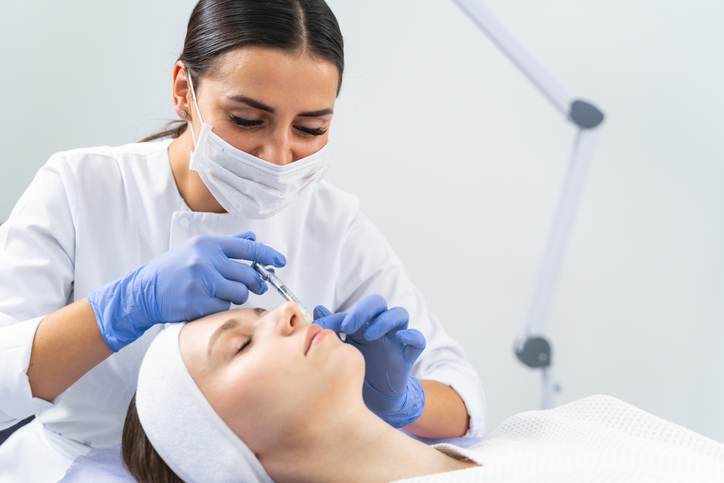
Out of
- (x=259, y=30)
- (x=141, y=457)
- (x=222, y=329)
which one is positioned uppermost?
(x=259, y=30)

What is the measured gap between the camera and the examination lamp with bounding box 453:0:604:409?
213 cm

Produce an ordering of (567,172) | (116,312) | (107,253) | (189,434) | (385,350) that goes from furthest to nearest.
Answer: (567,172), (107,253), (385,350), (116,312), (189,434)

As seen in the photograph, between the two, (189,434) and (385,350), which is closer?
(189,434)

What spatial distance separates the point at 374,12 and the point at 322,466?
1704 mm

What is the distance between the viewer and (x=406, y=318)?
1553mm

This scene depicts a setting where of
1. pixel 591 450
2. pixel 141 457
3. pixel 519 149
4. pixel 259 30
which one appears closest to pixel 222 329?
pixel 141 457

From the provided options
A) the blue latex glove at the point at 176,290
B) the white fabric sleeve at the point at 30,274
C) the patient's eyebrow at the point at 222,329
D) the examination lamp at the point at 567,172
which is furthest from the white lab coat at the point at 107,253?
the examination lamp at the point at 567,172

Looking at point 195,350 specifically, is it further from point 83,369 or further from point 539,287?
point 539,287

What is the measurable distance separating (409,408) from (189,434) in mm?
447

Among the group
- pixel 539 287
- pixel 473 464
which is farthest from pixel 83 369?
pixel 539 287

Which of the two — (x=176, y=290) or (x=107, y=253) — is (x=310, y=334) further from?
(x=107, y=253)

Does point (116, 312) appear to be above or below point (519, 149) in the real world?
below

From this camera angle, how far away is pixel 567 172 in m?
2.33

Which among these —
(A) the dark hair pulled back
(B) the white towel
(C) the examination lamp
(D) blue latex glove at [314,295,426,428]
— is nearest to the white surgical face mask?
(A) the dark hair pulled back
